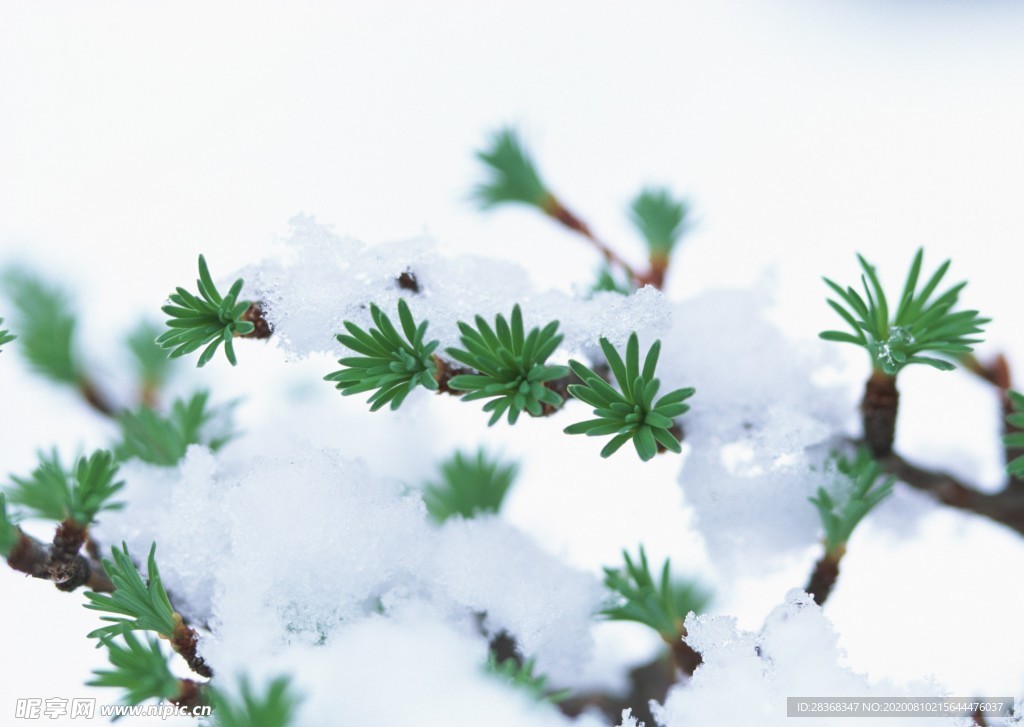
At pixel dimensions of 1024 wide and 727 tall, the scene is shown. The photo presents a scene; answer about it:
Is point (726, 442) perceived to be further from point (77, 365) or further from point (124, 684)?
point (77, 365)

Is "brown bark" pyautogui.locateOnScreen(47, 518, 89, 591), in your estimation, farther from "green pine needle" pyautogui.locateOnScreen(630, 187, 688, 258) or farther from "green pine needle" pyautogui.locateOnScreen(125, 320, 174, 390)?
"green pine needle" pyautogui.locateOnScreen(630, 187, 688, 258)

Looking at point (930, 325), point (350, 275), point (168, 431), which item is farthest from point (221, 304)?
point (930, 325)

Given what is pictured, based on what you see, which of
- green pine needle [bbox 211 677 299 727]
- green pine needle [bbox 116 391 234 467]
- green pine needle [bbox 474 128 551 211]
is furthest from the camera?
green pine needle [bbox 474 128 551 211]

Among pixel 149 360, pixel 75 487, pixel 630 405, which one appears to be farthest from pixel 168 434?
pixel 630 405

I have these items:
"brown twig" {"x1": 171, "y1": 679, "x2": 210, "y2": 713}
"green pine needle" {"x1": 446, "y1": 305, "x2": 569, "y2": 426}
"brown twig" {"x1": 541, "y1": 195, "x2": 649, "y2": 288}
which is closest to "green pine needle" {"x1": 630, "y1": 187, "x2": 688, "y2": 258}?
"brown twig" {"x1": 541, "y1": 195, "x2": 649, "y2": 288}

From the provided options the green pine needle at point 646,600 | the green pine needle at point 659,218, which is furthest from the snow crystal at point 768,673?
the green pine needle at point 659,218

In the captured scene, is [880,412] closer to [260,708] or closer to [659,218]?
[659,218]

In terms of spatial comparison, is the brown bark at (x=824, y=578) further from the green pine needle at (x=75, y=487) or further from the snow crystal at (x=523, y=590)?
the green pine needle at (x=75, y=487)
